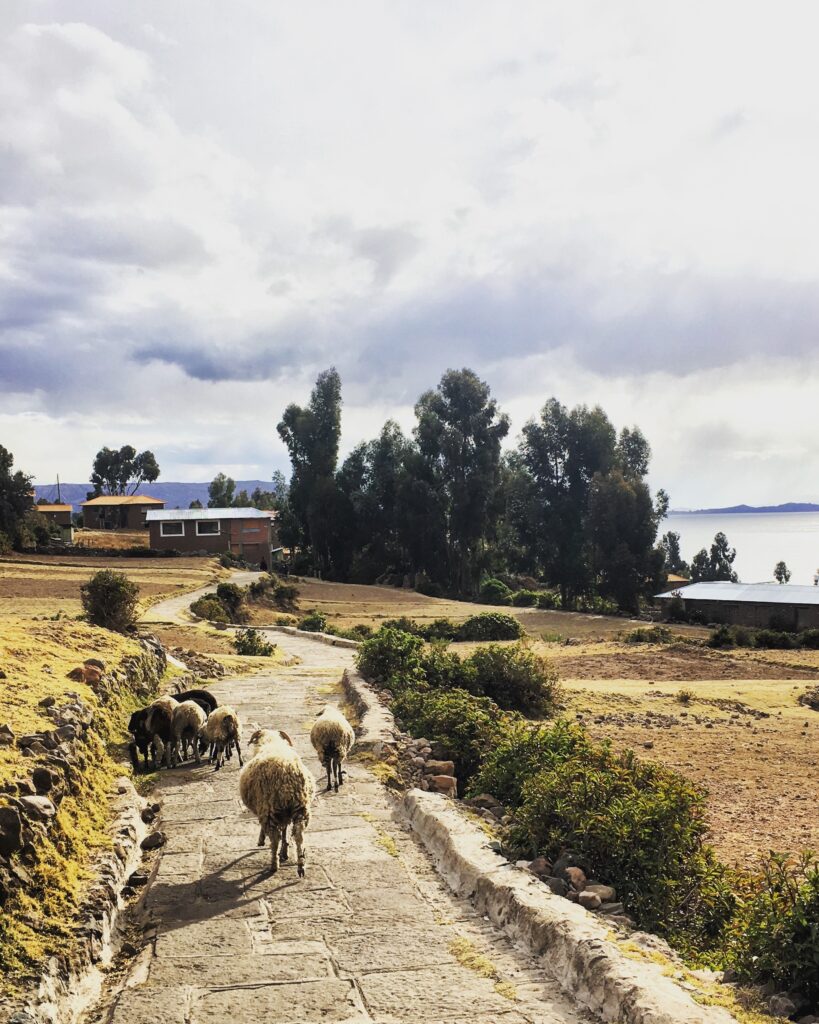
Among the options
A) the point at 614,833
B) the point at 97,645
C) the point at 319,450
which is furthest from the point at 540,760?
the point at 319,450

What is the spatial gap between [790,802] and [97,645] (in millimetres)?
11299

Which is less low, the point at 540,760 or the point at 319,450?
the point at 319,450

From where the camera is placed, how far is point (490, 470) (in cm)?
6575

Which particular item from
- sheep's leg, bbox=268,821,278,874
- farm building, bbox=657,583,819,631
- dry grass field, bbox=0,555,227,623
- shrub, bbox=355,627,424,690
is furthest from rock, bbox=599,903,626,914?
farm building, bbox=657,583,819,631

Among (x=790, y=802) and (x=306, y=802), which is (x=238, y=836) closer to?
(x=306, y=802)

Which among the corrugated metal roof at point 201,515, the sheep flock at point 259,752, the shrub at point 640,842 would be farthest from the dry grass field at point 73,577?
the shrub at point 640,842

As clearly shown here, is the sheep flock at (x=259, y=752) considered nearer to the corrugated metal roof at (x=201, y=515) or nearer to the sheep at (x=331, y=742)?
the sheep at (x=331, y=742)

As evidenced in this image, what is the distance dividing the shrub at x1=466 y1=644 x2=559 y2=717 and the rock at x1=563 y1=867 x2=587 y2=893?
11.9 m

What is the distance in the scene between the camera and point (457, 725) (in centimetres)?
1144

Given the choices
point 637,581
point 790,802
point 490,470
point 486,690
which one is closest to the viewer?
point 790,802

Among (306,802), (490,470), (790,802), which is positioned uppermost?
(490,470)

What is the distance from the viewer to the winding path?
15.8ft

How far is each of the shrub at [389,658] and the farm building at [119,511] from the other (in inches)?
3267

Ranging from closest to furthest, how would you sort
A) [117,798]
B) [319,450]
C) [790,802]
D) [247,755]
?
[117,798] < [247,755] < [790,802] < [319,450]
